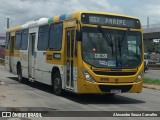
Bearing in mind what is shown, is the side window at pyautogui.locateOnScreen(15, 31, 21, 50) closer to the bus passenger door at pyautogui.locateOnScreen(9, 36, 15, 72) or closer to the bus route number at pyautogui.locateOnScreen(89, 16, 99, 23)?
the bus passenger door at pyautogui.locateOnScreen(9, 36, 15, 72)

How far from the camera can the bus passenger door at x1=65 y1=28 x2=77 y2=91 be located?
1425 centimetres

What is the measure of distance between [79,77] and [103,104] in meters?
1.19

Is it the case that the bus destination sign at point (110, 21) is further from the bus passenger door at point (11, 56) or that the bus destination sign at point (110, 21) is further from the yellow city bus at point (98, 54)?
the bus passenger door at point (11, 56)

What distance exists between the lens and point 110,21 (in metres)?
14.4

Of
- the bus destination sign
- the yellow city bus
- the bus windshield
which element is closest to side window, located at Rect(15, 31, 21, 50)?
the yellow city bus

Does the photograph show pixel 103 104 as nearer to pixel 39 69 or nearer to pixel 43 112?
pixel 43 112

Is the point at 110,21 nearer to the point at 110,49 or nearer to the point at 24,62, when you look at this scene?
the point at 110,49

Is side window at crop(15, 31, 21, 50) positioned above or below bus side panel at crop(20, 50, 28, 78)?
above

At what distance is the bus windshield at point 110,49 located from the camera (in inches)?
546

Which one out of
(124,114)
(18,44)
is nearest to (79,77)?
(124,114)

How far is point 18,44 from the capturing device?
22984 mm

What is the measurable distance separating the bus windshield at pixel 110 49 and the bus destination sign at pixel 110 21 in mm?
249

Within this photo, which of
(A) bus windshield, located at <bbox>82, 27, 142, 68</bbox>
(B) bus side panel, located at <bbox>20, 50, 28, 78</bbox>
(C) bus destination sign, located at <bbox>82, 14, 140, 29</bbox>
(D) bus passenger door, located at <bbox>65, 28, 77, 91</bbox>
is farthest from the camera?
(B) bus side panel, located at <bbox>20, 50, 28, 78</bbox>

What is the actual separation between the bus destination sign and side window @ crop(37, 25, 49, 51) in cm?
372
